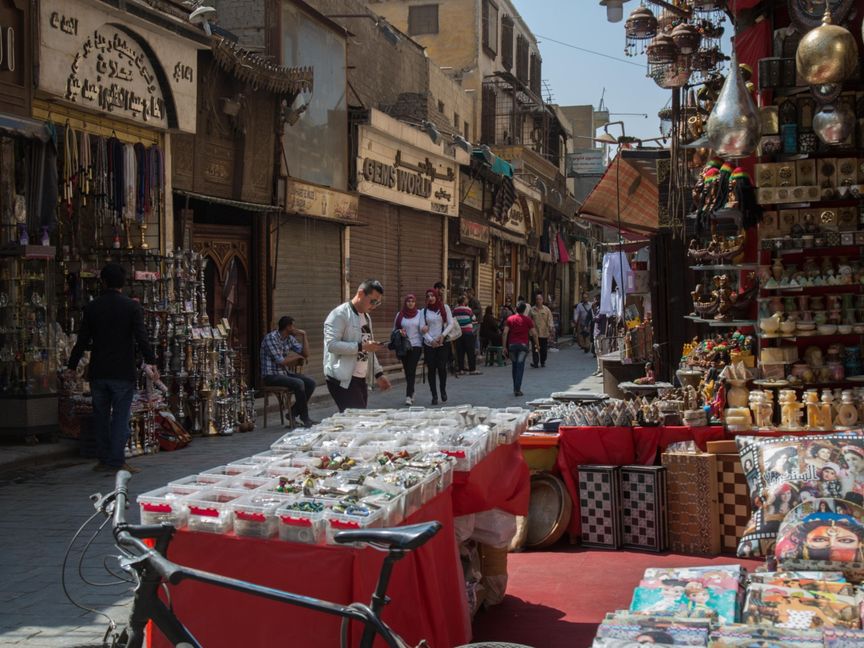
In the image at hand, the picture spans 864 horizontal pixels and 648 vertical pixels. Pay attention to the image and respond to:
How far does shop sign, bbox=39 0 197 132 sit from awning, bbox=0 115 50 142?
0.76 m

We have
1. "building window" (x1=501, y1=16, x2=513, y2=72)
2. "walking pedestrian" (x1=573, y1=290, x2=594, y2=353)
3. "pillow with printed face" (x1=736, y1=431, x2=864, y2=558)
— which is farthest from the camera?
"building window" (x1=501, y1=16, x2=513, y2=72)

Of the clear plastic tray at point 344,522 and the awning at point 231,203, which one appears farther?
the awning at point 231,203

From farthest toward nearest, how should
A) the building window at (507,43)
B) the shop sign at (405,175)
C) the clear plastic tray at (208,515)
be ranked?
the building window at (507,43) < the shop sign at (405,175) < the clear plastic tray at (208,515)

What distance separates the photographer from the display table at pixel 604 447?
7.03m

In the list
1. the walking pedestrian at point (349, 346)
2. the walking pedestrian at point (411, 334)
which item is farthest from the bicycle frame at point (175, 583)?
the walking pedestrian at point (411, 334)

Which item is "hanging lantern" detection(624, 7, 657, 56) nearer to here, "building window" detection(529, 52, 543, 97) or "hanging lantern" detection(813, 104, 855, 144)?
"hanging lantern" detection(813, 104, 855, 144)

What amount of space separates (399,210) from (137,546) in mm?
20627

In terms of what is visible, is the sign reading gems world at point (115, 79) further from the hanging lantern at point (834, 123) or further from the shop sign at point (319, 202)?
the hanging lantern at point (834, 123)

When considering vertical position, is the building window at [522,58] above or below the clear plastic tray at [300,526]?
above

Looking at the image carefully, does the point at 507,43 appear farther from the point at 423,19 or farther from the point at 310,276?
the point at 310,276

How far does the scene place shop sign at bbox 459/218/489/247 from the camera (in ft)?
90.7

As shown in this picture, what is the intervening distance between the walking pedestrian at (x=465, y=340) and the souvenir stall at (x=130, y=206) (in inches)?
347

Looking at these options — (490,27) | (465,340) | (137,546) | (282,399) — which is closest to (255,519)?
(137,546)

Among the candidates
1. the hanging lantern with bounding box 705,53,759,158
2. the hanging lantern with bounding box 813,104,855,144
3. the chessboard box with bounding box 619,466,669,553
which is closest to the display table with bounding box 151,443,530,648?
the chessboard box with bounding box 619,466,669,553
